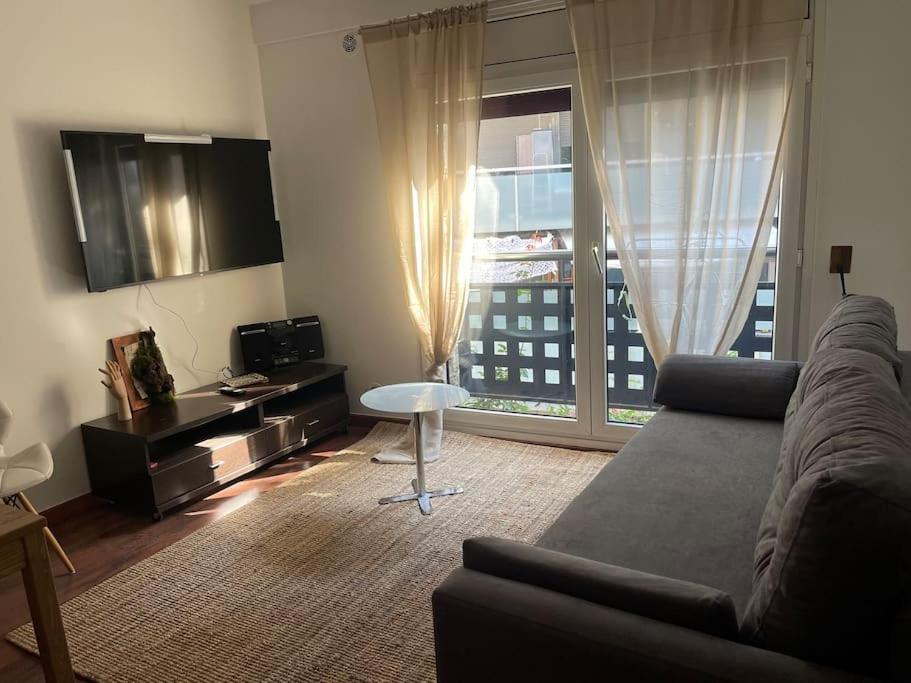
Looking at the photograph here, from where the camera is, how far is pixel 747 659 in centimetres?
119

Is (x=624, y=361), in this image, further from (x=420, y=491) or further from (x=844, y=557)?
(x=844, y=557)

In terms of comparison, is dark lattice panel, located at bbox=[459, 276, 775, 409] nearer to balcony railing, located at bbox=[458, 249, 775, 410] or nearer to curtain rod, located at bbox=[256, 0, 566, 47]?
balcony railing, located at bbox=[458, 249, 775, 410]

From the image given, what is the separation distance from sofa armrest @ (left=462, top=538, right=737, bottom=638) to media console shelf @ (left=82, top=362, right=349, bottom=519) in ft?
7.47

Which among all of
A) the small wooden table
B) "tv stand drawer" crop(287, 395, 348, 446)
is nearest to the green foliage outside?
"tv stand drawer" crop(287, 395, 348, 446)

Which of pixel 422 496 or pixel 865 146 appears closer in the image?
pixel 865 146

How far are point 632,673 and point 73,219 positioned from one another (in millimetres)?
3323

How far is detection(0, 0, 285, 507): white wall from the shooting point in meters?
3.23

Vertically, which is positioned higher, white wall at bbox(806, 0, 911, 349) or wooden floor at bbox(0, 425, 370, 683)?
white wall at bbox(806, 0, 911, 349)

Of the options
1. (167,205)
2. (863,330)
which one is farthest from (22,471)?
(863,330)

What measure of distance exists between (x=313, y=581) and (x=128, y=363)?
1.71 metres

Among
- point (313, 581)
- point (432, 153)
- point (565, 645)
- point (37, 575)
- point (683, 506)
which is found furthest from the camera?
point (432, 153)

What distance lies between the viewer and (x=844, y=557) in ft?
3.64

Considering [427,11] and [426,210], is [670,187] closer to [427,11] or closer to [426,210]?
[426,210]

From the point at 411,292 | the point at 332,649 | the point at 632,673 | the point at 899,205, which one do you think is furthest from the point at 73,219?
the point at 899,205
